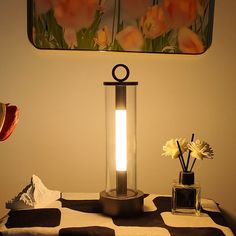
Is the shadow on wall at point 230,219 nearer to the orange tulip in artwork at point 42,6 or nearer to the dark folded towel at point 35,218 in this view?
the dark folded towel at point 35,218

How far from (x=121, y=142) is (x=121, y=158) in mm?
42

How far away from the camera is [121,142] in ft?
→ 3.46

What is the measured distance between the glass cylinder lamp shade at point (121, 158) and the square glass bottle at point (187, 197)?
9 centimetres

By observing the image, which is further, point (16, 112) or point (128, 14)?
point (128, 14)

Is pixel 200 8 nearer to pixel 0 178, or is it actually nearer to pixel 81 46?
pixel 81 46

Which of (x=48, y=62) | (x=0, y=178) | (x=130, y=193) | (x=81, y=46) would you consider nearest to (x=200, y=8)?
(x=81, y=46)

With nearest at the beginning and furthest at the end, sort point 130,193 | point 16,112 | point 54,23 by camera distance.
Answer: point 16,112 < point 130,193 < point 54,23

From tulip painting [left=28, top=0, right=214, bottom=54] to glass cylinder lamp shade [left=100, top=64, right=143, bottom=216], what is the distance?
199 millimetres

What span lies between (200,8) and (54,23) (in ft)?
1.53

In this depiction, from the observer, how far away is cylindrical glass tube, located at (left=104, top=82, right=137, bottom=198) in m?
1.04

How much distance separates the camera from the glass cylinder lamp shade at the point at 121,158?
1.01 m

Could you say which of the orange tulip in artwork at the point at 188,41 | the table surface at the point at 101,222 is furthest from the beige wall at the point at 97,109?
the table surface at the point at 101,222

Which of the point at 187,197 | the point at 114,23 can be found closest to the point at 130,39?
the point at 114,23

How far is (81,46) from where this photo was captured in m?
1.29
